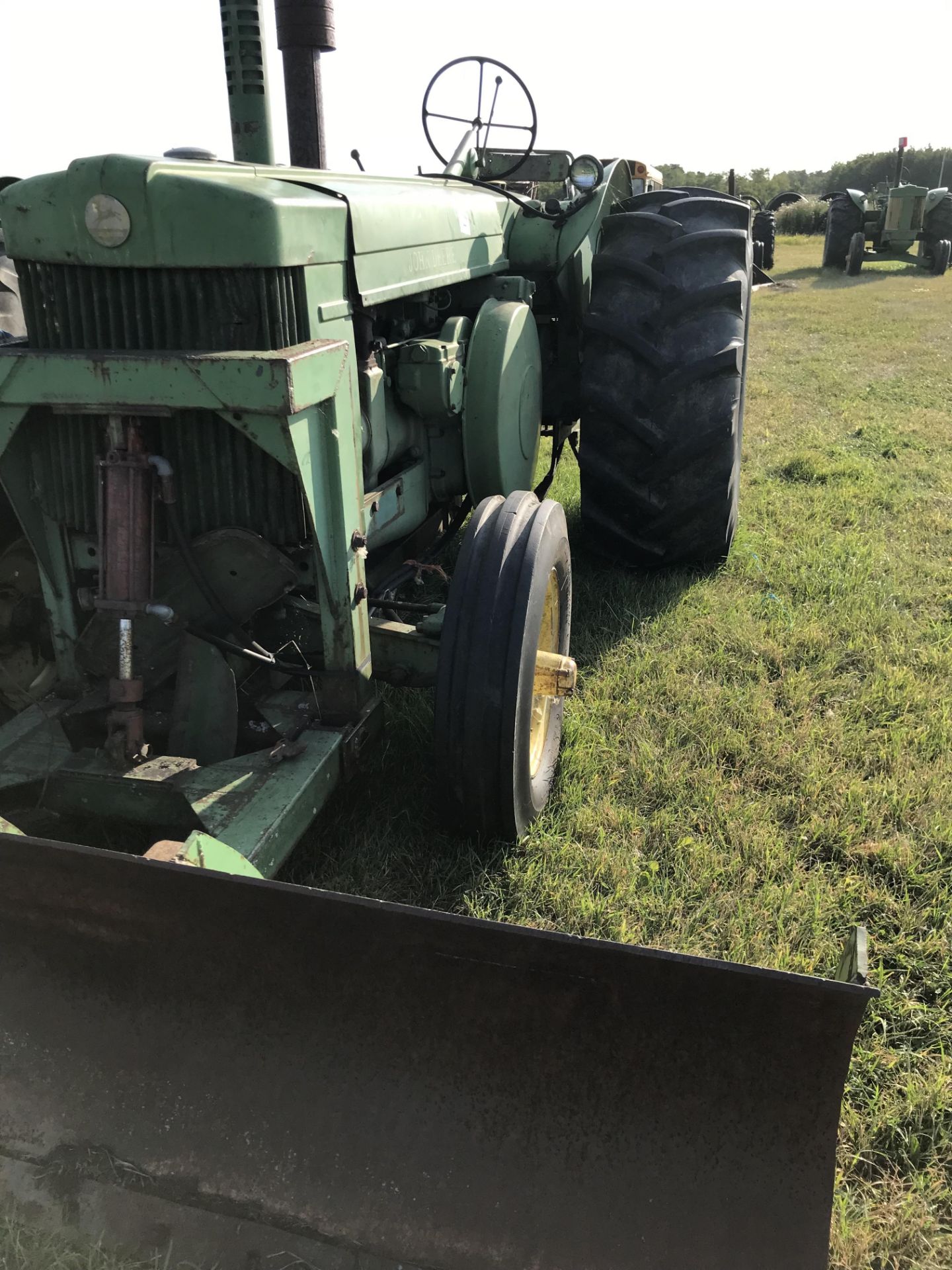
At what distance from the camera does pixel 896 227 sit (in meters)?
17.4

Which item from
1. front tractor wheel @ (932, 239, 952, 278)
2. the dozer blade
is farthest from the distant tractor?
the dozer blade

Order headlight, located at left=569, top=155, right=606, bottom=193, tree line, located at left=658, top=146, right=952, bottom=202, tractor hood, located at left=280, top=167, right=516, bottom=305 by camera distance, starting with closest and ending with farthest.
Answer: tractor hood, located at left=280, top=167, right=516, bottom=305
headlight, located at left=569, top=155, right=606, bottom=193
tree line, located at left=658, top=146, right=952, bottom=202

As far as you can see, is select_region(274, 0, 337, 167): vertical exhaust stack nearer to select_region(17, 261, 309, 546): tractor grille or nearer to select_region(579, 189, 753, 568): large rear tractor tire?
select_region(579, 189, 753, 568): large rear tractor tire

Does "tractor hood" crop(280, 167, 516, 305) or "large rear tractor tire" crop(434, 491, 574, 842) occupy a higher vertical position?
"tractor hood" crop(280, 167, 516, 305)

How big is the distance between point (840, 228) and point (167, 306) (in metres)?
19.1

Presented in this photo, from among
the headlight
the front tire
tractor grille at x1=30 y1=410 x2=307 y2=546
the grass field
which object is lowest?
the grass field

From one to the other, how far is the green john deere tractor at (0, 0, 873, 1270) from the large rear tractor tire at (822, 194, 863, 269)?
17.7 m

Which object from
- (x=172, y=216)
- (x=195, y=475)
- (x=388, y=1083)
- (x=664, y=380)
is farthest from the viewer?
(x=664, y=380)

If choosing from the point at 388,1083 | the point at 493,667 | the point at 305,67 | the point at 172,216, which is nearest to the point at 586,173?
the point at 305,67

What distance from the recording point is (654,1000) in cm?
155

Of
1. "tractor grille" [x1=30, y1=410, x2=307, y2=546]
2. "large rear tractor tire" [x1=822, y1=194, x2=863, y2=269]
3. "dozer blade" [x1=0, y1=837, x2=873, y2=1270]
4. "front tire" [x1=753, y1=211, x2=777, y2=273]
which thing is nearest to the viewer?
"dozer blade" [x1=0, y1=837, x2=873, y2=1270]

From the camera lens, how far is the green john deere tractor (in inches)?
60.7

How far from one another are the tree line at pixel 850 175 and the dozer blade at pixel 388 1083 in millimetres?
41465

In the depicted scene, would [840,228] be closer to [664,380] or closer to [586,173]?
[586,173]
